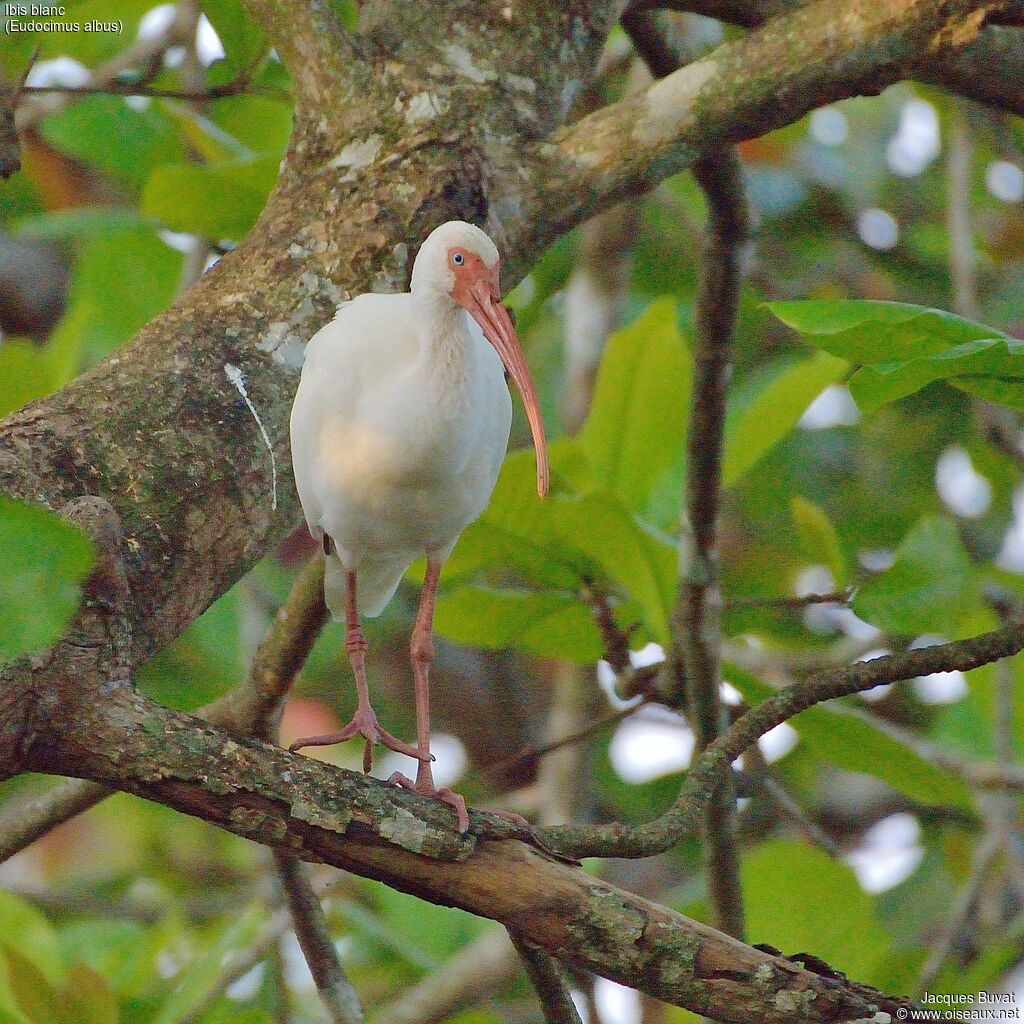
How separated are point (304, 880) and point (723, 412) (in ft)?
4.82

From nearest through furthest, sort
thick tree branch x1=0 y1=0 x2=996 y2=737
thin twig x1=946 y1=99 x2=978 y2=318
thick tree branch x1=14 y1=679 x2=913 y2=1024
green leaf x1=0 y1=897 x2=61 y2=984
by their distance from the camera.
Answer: thick tree branch x1=14 y1=679 x2=913 y2=1024 < thick tree branch x1=0 y1=0 x2=996 y2=737 < green leaf x1=0 y1=897 x2=61 y2=984 < thin twig x1=946 y1=99 x2=978 y2=318

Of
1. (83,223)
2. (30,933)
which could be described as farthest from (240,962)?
(83,223)

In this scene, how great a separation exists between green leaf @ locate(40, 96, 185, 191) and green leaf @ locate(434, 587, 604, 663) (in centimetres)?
197

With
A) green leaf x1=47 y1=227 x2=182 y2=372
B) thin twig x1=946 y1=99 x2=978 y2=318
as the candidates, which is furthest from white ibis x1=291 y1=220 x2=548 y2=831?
thin twig x1=946 y1=99 x2=978 y2=318

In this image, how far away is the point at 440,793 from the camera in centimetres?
247

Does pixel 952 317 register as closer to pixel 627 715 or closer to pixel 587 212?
pixel 587 212

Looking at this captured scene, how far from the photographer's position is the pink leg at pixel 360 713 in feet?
10.1

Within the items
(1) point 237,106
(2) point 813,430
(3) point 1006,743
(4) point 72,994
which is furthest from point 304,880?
(2) point 813,430

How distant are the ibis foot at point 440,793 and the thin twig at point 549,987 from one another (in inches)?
10.1

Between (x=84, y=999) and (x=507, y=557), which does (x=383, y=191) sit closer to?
(x=507, y=557)

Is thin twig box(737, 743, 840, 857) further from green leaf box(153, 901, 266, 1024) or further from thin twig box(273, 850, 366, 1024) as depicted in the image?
green leaf box(153, 901, 266, 1024)

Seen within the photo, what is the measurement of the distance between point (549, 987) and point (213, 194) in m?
2.27

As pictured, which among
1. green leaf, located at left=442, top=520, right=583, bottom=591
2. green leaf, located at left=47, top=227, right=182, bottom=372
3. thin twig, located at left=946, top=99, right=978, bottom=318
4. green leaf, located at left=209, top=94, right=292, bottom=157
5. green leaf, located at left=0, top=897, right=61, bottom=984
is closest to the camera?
green leaf, located at left=442, top=520, right=583, bottom=591

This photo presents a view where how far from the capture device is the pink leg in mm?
3067
